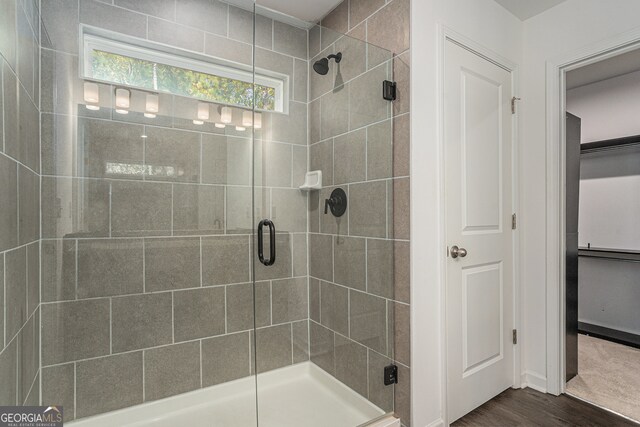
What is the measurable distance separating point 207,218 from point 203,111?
0.71m

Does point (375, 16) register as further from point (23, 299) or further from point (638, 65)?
point (638, 65)

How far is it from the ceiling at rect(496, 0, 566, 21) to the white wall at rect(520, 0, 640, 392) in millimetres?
50

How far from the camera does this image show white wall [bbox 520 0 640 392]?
2.11 m

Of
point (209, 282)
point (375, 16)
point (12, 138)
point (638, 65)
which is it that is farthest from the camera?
point (638, 65)

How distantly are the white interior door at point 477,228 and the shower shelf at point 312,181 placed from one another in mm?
760

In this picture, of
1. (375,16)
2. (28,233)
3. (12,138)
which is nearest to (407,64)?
(375,16)

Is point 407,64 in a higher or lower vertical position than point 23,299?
higher

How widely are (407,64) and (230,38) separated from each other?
1269 mm

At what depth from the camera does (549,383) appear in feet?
7.01

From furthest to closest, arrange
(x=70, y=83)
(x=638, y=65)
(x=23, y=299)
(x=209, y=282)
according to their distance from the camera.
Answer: (x=638, y=65), (x=209, y=282), (x=70, y=83), (x=23, y=299)

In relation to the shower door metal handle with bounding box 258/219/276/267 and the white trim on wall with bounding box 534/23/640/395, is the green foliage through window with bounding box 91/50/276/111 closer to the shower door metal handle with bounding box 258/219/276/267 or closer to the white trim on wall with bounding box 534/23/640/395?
the shower door metal handle with bounding box 258/219/276/267

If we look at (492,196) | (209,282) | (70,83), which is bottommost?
(209,282)

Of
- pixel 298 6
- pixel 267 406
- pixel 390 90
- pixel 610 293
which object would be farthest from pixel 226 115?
pixel 610 293

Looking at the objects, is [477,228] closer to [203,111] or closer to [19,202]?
[203,111]
